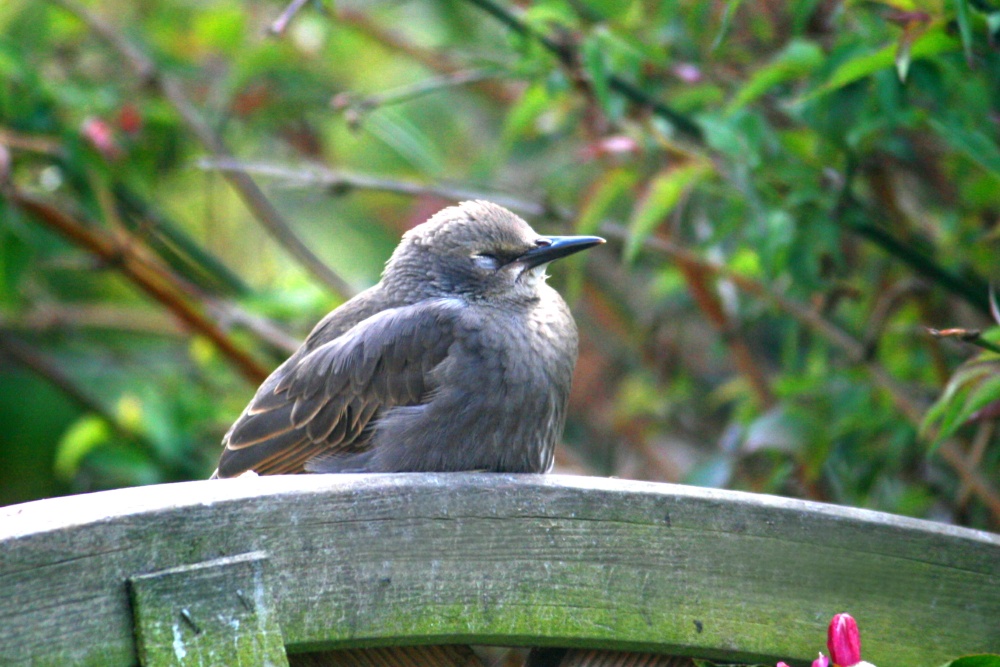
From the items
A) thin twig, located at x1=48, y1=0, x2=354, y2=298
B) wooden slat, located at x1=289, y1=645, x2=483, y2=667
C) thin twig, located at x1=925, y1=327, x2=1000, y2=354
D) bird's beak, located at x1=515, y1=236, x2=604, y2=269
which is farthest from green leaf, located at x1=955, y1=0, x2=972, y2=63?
thin twig, located at x1=48, y1=0, x2=354, y2=298

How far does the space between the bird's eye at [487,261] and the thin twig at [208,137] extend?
1274mm

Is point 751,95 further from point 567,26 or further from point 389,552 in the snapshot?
point 389,552

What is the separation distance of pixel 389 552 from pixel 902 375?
216 centimetres

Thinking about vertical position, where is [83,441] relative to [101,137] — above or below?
below

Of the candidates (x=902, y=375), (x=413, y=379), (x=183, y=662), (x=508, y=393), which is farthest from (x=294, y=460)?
(x=902, y=375)

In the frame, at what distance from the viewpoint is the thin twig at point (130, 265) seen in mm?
3709

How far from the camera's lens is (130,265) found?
3.73 m

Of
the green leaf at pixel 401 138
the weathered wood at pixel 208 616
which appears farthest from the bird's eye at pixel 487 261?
the weathered wood at pixel 208 616

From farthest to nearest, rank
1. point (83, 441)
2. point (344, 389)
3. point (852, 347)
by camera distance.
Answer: point (83, 441) → point (852, 347) → point (344, 389)

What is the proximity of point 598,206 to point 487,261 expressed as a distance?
474mm

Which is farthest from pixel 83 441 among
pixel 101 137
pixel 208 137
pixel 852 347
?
pixel 852 347

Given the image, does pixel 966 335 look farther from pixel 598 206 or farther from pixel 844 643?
pixel 598 206

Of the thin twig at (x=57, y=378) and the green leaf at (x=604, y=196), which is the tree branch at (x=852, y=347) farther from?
the thin twig at (x=57, y=378)

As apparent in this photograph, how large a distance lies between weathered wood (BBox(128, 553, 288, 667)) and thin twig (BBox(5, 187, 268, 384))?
2405 mm
